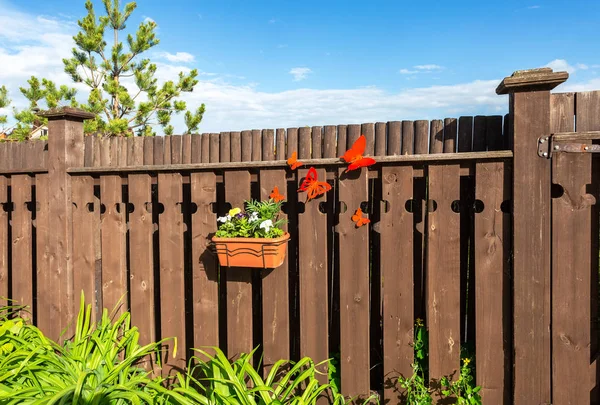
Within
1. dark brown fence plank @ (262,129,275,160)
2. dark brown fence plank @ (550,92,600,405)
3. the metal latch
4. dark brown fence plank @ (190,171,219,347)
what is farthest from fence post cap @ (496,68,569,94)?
dark brown fence plank @ (190,171,219,347)

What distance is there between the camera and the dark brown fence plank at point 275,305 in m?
2.57

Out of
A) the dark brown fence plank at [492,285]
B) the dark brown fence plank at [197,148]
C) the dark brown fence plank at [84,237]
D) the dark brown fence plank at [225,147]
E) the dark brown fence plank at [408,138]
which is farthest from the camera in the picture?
the dark brown fence plank at [197,148]

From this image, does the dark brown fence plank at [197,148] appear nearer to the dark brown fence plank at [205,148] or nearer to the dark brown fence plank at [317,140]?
the dark brown fence plank at [205,148]

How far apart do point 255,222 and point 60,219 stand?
1.72 metres

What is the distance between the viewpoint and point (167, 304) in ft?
9.40

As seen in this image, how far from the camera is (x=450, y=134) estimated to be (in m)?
2.56

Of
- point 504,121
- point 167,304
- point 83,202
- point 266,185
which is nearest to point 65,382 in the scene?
point 167,304

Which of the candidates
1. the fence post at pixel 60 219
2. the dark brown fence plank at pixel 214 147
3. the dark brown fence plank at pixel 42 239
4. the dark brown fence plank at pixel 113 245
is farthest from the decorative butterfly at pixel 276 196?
the dark brown fence plank at pixel 42 239

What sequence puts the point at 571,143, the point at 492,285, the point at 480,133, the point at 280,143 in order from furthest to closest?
the point at 280,143
the point at 480,133
the point at 492,285
the point at 571,143

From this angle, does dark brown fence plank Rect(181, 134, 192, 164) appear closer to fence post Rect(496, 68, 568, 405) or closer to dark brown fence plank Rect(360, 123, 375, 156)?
dark brown fence plank Rect(360, 123, 375, 156)

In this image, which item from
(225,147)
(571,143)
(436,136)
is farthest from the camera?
(225,147)

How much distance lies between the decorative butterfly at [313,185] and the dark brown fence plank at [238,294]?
393mm

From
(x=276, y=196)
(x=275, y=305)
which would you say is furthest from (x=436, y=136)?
(x=275, y=305)

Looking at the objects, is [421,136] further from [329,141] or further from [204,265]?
[204,265]
